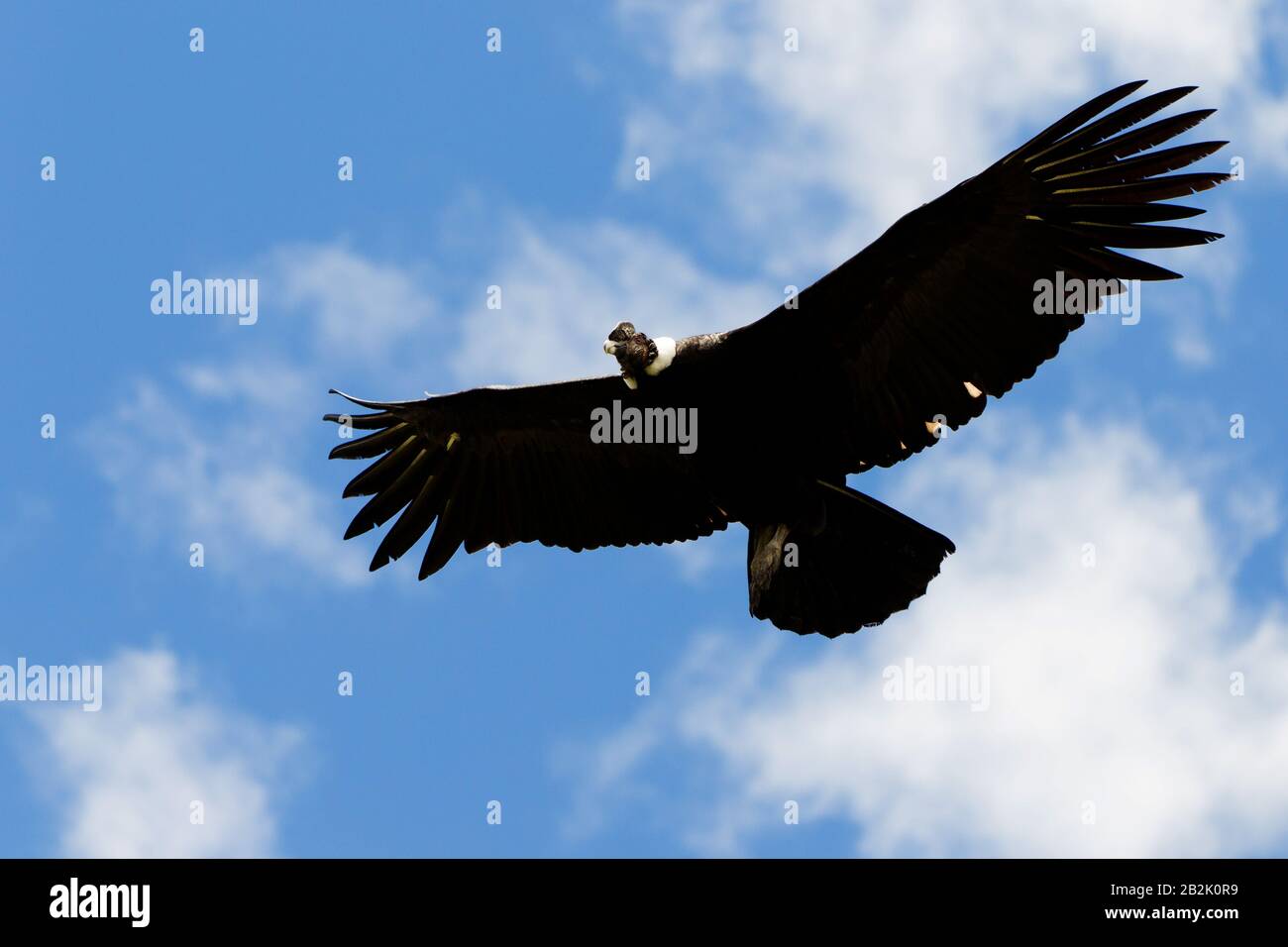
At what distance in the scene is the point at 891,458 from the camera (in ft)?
39.0

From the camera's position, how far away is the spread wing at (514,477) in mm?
12906

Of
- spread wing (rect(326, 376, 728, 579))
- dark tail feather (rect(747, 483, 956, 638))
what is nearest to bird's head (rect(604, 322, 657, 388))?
spread wing (rect(326, 376, 728, 579))

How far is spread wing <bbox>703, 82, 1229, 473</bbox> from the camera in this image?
11.0 metres

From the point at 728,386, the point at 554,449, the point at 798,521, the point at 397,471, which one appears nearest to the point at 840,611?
the point at 798,521

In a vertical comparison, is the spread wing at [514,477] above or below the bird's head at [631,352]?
below

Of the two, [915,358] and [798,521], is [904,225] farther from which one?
[798,521]

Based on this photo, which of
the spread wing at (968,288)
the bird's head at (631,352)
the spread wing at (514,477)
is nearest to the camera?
the spread wing at (968,288)

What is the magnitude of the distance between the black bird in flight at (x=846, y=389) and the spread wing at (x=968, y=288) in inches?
0.4

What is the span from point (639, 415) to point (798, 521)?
1.22 meters

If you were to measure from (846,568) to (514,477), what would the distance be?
2.54 m
